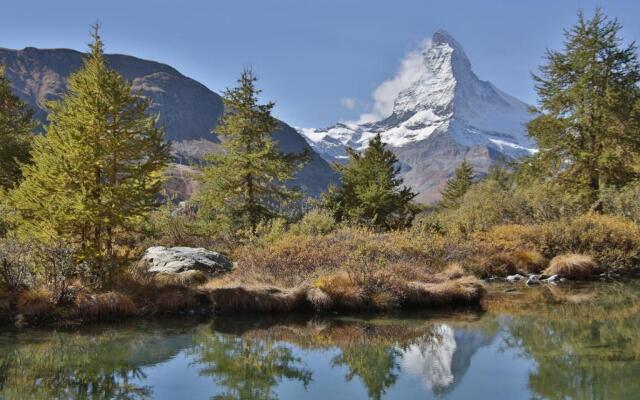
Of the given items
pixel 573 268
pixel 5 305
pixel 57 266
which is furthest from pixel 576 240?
pixel 5 305

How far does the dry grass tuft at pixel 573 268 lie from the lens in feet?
75.5

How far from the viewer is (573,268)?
75.5 feet

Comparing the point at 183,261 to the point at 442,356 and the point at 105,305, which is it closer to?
the point at 105,305

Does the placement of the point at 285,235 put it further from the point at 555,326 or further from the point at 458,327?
the point at 555,326

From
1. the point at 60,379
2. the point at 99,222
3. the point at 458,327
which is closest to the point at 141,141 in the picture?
the point at 99,222

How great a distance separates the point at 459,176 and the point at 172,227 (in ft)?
159

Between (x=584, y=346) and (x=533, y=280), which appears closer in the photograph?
(x=584, y=346)

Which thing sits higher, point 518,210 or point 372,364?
point 518,210

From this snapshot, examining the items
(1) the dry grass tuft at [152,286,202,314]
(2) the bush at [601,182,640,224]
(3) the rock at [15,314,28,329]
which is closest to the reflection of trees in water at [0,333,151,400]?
(3) the rock at [15,314,28,329]

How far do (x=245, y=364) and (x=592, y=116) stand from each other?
28.0 metres

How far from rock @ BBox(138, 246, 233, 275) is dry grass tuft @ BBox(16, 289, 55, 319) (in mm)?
4173

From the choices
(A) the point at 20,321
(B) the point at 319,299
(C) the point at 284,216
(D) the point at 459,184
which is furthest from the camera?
(D) the point at 459,184

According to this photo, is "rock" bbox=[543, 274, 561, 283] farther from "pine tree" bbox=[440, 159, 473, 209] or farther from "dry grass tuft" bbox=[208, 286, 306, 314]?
"pine tree" bbox=[440, 159, 473, 209]

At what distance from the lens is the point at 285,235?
22781 millimetres
